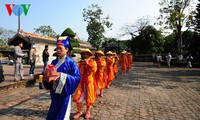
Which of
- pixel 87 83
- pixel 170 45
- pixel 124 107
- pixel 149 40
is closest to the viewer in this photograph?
pixel 87 83

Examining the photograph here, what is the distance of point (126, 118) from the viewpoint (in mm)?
5621

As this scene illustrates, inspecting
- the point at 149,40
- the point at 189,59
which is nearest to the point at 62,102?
the point at 189,59

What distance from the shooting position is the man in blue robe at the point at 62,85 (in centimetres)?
309

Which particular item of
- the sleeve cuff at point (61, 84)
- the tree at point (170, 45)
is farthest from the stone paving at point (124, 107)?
the tree at point (170, 45)

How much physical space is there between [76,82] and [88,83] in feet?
A: 7.35

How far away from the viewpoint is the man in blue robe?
3.09 meters

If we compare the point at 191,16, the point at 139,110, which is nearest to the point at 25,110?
the point at 139,110

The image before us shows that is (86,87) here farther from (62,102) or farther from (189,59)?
(189,59)

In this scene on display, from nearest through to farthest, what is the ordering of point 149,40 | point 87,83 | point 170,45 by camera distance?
point 87,83
point 149,40
point 170,45

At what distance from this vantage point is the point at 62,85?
309 centimetres

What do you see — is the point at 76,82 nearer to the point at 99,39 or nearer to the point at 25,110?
the point at 25,110

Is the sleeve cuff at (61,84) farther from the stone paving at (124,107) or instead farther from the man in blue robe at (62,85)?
the stone paving at (124,107)

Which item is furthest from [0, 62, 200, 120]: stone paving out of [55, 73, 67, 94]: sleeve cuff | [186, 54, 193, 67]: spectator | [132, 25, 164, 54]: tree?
[132, 25, 164, 54]: tree

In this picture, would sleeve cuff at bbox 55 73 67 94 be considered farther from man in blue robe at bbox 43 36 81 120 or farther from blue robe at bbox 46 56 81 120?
blue robe at bbox 46 56 81 120
